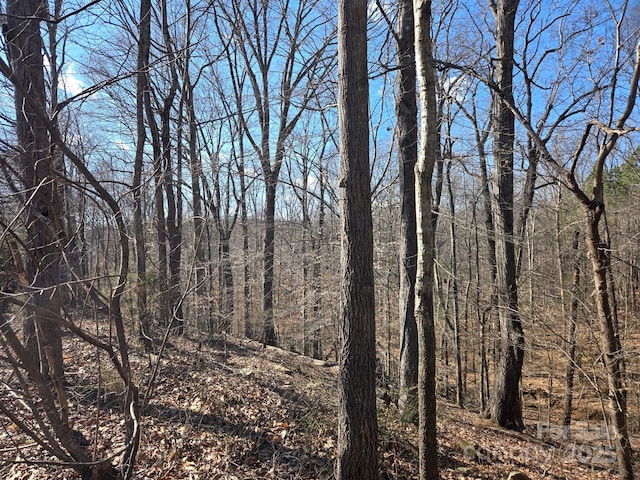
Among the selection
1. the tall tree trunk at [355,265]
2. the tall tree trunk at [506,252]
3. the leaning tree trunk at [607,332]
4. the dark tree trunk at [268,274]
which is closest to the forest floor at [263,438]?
the tall tree trunk at [506,252]

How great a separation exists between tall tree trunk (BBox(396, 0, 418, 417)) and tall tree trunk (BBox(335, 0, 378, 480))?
2203mm

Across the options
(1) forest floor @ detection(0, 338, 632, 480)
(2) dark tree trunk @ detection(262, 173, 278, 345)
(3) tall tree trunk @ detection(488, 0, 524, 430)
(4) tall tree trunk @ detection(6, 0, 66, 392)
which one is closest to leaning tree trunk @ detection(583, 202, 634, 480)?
(1) forest floor @ detection(0, 338, 632, 480)

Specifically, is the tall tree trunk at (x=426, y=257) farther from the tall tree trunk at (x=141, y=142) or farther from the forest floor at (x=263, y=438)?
the tall tree trunk at (x=141, y=142)

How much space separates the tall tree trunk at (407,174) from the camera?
588 centimetres

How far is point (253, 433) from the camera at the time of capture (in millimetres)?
4969

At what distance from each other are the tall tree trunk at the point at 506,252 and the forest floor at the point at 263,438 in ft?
1.75

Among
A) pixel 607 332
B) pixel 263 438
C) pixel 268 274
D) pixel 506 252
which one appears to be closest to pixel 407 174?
pixel 506 252

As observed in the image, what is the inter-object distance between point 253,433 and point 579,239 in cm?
1033

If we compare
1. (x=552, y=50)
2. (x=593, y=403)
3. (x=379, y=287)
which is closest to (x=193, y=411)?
(x=379, y=287)

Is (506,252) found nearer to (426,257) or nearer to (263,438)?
(426,257)

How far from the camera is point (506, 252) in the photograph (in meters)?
7.00

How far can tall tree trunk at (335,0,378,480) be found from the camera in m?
3.69

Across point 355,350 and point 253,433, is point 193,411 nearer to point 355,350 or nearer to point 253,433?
point 253,433

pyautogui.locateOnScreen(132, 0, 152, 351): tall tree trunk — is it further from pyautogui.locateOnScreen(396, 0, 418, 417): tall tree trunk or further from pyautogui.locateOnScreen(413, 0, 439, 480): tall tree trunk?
pyautogui.locateOnScreen(413, 0, 439, 480): tall tree trunk
